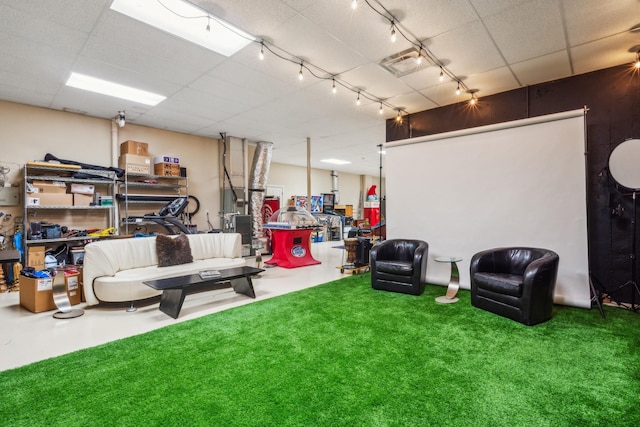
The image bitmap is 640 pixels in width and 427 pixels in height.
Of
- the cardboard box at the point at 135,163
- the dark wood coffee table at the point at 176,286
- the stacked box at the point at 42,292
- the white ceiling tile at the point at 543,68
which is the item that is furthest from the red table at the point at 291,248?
the white ceiling tile at the point at 543,68

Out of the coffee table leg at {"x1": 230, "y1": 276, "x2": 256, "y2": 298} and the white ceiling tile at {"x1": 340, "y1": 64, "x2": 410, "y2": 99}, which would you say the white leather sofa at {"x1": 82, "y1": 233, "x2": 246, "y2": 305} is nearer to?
the coffee table leg at {"x1": 230, "y1": 276, "x2": 256, "y2": 298}

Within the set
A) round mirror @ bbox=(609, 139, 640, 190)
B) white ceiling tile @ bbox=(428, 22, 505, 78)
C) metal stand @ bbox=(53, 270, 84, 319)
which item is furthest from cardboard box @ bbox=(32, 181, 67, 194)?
round mirror @ bbox=(609, 139, 640, 190)

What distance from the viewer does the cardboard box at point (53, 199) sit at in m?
5.20

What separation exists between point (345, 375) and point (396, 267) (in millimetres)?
2420

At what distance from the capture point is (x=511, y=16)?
3088 millimetres

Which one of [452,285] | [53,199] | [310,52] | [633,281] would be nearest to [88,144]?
[53,199]

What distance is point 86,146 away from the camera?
6.04m

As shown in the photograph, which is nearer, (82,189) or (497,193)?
(497,193)

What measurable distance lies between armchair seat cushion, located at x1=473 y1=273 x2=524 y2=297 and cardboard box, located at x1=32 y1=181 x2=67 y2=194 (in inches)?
273

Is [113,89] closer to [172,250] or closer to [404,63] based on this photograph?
[172,250]

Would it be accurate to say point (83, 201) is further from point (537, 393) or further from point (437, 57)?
point (537, 393)

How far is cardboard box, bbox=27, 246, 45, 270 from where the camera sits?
16.6ft

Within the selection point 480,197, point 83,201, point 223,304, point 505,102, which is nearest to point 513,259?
point 480,197

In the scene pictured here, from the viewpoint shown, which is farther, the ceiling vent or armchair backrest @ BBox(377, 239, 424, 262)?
armchair backrest @ BBox(377, 239, 424, 262)
